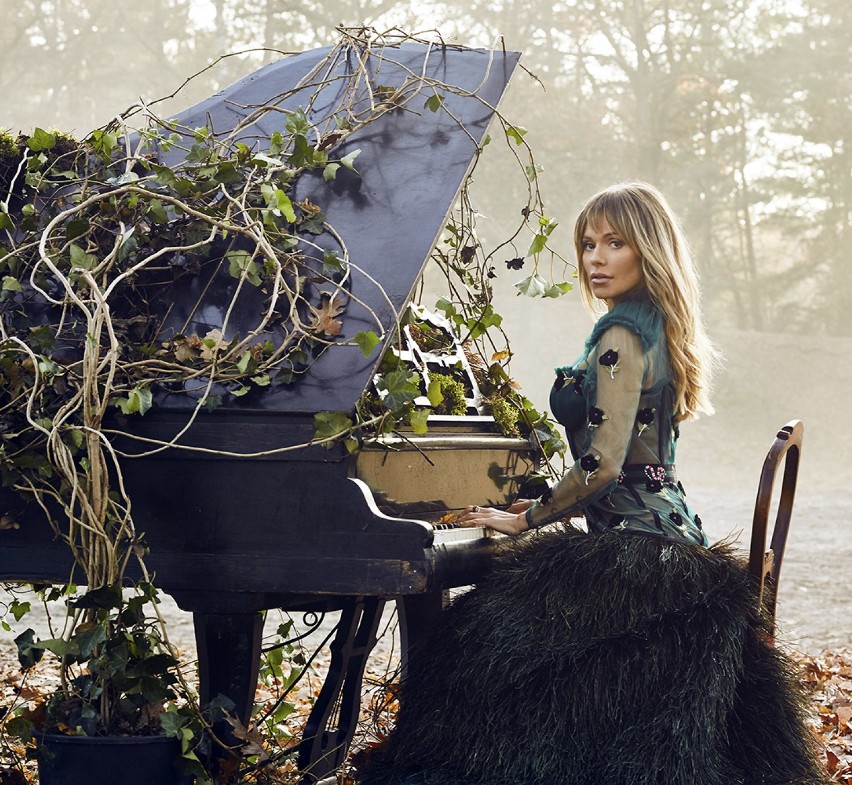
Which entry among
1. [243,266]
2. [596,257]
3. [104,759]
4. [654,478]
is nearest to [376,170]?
[243,266]

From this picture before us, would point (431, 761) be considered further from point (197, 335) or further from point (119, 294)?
point (119, 294)

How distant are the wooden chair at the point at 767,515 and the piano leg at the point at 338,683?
1.16 metres

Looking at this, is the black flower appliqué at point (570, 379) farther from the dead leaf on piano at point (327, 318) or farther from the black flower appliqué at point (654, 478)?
the dead leaf on piano at point (327, 318)

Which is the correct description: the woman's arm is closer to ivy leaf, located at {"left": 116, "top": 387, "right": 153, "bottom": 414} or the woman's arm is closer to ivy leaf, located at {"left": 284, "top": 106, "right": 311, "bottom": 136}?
ivy leaf, located at {"left": 116, "top": 387, "right": 153, "bottom": 414}

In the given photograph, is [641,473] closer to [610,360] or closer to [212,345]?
[610,360]

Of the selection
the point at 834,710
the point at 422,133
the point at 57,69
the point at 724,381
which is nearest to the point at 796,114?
the point at 724,381

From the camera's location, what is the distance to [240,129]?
397cm

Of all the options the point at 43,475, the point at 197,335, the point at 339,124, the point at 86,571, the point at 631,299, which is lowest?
the point at 86,571

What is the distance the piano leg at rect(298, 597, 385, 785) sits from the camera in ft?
12.0

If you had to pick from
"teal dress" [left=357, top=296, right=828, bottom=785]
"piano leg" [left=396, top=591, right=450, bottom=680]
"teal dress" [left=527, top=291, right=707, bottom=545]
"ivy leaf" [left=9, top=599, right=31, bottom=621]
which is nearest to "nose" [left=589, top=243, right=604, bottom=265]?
"teal dress" [left=527, top=291, right=707, bottom=545]

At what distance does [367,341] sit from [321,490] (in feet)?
1.35

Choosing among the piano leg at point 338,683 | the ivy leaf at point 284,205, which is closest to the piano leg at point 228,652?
the piano leg at point 338,683

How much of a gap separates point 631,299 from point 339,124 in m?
1.09

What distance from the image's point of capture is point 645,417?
3.57 m
